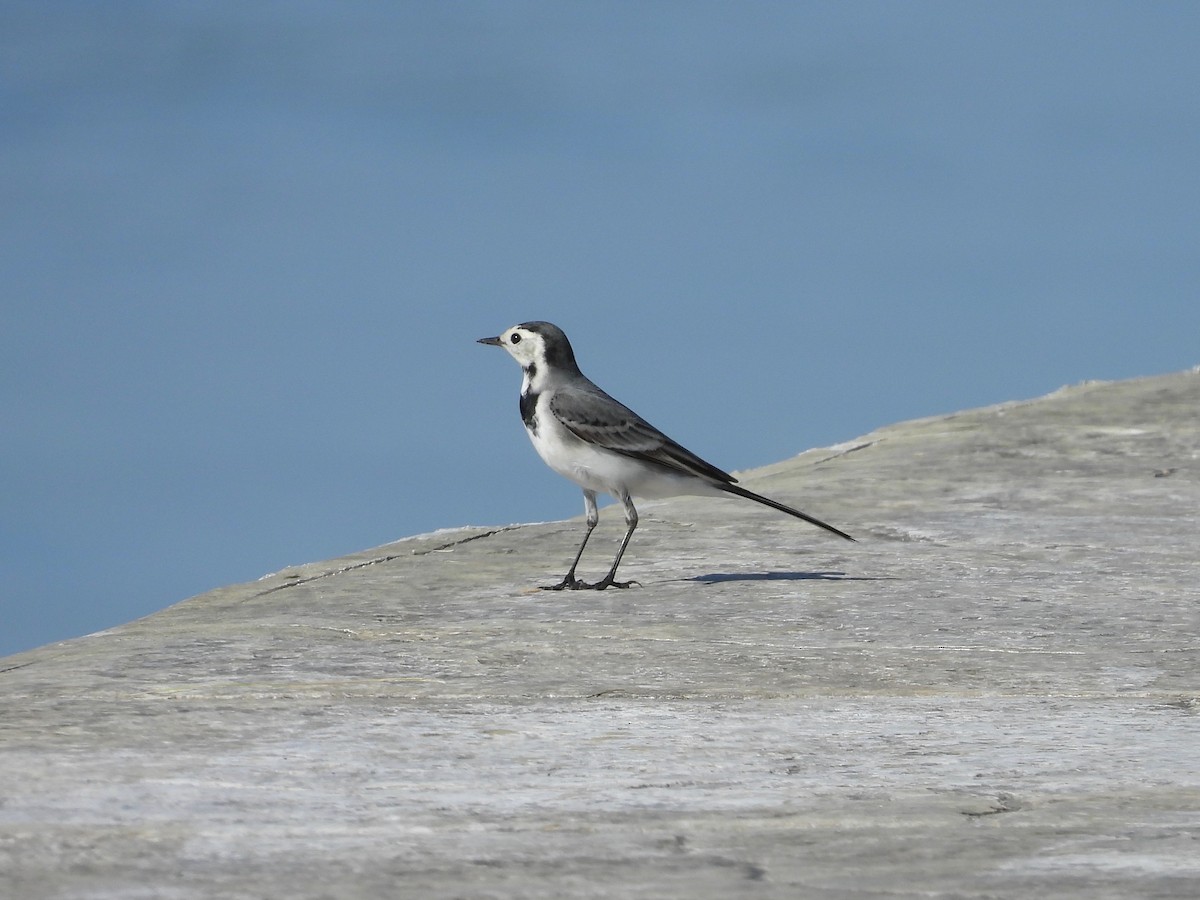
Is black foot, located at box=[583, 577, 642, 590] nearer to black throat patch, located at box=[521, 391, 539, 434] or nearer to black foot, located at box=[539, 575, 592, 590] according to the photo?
black foot, located at box=[539, 575, 592, 590]

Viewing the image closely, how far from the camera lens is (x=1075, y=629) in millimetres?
5773

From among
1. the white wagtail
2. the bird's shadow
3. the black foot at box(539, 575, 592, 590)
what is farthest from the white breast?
the black foot at box(539, 575, 592, 590)

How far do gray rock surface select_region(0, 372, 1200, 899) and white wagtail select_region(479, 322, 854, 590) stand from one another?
32 cm

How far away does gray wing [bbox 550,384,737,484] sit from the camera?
729 cm

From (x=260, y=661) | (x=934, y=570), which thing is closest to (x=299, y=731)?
(x=260, y=661)

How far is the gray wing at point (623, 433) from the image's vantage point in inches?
287

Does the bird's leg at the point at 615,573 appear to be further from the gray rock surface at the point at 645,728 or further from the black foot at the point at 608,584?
the gray rock surface at the point at 645,728

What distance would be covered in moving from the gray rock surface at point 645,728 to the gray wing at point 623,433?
1.44 feet

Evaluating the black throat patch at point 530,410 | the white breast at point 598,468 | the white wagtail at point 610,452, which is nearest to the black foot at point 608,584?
the white wagtail at point 610,452

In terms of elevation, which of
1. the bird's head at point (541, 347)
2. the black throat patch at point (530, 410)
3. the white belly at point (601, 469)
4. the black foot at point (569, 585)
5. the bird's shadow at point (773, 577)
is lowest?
the bird's shadow at point (773, 577)

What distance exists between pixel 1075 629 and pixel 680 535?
8.96ft

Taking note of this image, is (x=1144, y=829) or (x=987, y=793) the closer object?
(x=1144, y=829)

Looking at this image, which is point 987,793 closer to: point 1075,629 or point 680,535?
point 1075,629

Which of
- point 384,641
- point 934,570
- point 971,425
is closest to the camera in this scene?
point 384,641
